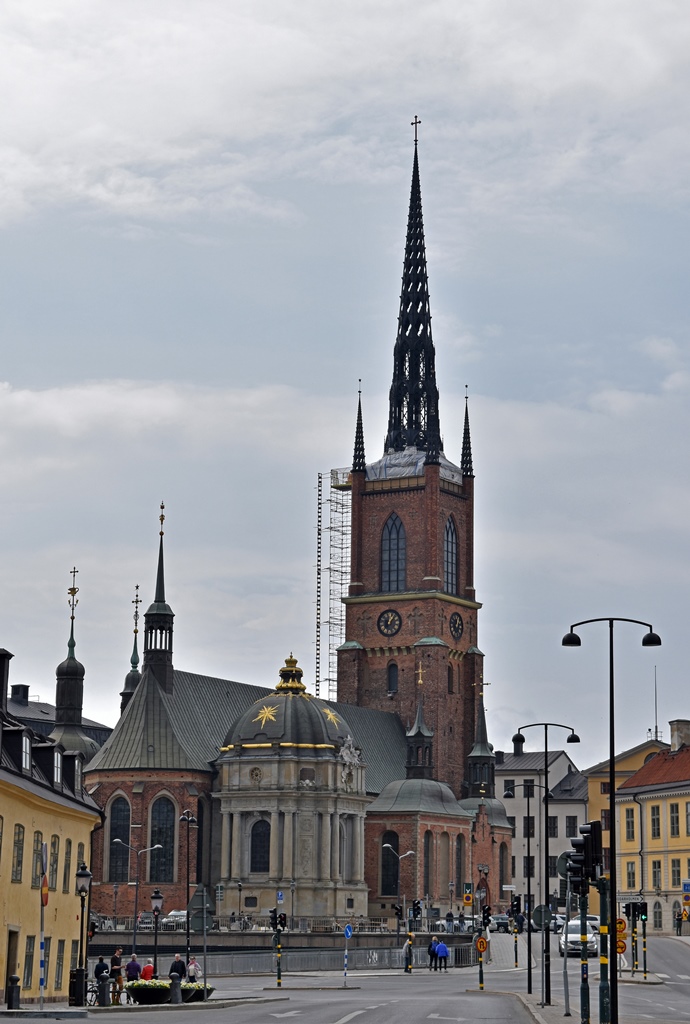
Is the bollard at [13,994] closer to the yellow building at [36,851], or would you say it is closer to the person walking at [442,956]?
the yellow building at [36,851]

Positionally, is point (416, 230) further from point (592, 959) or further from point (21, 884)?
point (21, 884)

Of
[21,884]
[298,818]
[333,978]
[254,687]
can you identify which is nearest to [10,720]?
[21,884]

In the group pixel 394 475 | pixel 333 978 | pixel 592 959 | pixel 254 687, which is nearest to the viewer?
pixel 333 978

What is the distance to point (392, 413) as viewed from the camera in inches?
6240

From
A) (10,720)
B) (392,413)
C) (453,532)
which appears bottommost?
(10,720)

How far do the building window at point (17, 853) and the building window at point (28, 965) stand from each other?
7.89 ft

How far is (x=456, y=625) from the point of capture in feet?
489

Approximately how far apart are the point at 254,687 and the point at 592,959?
56.6 meters

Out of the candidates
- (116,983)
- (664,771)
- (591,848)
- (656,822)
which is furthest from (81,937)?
(664,771)

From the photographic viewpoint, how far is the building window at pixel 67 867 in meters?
54.4

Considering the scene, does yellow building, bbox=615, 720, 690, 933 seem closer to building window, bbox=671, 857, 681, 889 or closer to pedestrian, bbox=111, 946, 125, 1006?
building window, bbox=671, 857, 681, 889

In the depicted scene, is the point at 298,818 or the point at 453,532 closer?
the point at 298,818

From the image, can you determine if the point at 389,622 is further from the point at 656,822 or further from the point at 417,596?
the point at 656,822

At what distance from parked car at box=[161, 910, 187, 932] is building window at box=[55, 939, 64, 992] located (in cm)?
4796
